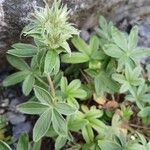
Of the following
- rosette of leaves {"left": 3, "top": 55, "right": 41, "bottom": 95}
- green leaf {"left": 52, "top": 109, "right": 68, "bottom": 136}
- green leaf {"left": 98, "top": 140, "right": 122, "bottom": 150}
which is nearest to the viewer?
green leaf {"left": 52, "top": 109, "right": 68, "bottom": 136}

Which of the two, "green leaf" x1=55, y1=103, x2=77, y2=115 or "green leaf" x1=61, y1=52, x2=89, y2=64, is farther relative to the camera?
"green leaf" x1=61, y1=52, x2=89, y2=64

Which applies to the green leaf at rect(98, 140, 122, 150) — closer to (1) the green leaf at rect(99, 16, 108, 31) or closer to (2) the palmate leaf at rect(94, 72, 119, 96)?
(2) the palmate leaf at rect(94, 72, 119, 96)

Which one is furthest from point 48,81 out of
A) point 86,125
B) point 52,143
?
point 52,143

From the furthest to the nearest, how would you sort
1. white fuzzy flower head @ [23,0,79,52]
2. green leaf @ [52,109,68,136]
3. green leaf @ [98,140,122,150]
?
green leaf @ [98,140,122,150] → green leaf @ [52,109,68,136] → white fuzzy flower head @ [23,0,79,52]

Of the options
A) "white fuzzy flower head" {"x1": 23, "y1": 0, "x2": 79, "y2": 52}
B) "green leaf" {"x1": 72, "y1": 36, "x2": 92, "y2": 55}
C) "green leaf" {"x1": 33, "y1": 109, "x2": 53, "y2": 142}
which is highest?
"white fuzzy flower head" {"x1": 23, "y1": 0, "x2": 79, "y2": 52}

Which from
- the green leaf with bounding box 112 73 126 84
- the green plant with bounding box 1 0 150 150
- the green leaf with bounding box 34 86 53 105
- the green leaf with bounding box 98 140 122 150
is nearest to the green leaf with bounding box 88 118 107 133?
the green plant with bounding box 1 0 150 150

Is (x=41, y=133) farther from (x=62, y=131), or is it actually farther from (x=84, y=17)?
(x=84, y=17)

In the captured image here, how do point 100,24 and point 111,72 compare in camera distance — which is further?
point 100,24
